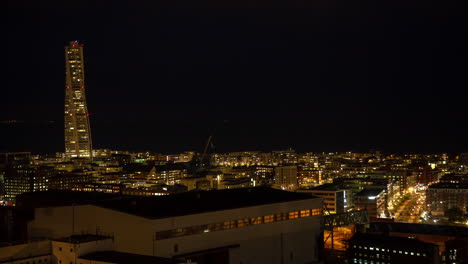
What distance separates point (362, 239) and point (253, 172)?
1124 inches

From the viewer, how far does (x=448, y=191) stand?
99.1ft

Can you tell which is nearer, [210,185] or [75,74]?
[210,185]

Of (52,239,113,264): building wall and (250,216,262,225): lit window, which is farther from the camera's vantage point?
(250,216,262,225): lit window

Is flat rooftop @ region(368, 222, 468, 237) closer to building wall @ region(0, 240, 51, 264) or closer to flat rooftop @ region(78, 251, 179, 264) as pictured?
flat rooftop @ region(78, 251, 179, 264)

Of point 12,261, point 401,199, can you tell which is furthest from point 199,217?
point 401,199

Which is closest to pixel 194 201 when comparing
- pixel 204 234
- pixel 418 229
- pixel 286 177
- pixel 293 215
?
pixel 204 234

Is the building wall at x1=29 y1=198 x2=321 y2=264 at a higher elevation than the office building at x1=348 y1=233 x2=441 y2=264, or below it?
higher

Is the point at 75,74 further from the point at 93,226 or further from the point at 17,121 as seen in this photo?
the point at 93,226

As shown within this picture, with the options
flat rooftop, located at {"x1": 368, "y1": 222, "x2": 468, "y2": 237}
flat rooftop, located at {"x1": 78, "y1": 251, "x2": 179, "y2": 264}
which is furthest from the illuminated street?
flat rooftop, located at {"x1": 78, "y1": 251, "x2": 179, "y2": 264}

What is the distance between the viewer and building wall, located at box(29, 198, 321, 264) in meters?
10.9

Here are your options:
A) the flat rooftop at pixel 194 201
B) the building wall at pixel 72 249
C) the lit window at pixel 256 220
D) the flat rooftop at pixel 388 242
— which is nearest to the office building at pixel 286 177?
the flat rooftop at pixel 388 242

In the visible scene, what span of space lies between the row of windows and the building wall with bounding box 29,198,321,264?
0.07 metres

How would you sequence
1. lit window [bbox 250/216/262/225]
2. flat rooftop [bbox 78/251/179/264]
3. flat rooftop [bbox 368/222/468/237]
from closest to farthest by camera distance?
flat rooftop [bbox 78/251/179/264]
lit window [bbox 250/216/262/225]
flat rooftop [bbox 368/222/468/237]

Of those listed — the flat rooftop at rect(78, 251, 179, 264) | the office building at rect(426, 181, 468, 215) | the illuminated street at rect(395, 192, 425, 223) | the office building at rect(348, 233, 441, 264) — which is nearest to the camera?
the flat rooftop at rect(78, 251, 179, 264)
